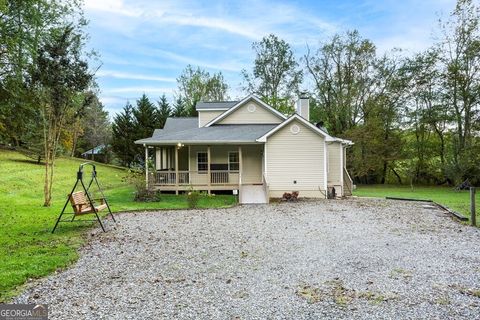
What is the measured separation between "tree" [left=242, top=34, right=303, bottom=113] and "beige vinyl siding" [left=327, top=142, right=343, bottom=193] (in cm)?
1480

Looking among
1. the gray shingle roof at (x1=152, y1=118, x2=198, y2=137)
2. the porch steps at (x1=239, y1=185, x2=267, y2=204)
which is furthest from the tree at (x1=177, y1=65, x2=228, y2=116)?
the porch steps at (x1=239, y1=185, x2=267, y2=204)

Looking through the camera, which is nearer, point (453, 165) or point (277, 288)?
point (277, 288)

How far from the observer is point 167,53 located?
91.0ft

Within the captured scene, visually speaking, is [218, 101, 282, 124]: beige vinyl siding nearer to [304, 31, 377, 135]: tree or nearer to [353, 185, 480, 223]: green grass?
[353, 185, 480, 223]: green grass

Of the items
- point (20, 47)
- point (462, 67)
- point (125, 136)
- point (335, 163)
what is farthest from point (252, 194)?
point (462, 67)

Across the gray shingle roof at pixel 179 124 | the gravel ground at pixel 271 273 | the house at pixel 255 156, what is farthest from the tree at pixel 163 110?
the gravel ground at pixel 271 273

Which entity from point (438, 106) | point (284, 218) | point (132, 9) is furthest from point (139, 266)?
point (438, 106)

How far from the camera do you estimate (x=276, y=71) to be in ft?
115

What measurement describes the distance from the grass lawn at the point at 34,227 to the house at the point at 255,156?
1475 mm

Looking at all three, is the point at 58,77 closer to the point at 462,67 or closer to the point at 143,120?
the point at 143,120

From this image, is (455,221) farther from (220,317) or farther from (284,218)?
(220,317)

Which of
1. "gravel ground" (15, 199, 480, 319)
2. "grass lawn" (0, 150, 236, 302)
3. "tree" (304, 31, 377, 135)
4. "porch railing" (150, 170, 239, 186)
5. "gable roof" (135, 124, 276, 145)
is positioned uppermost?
"tree" (304, 31, 377, 135)

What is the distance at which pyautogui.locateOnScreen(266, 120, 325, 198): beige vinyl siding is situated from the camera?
1786 centimetres

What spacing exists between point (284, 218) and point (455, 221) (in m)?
5.27
